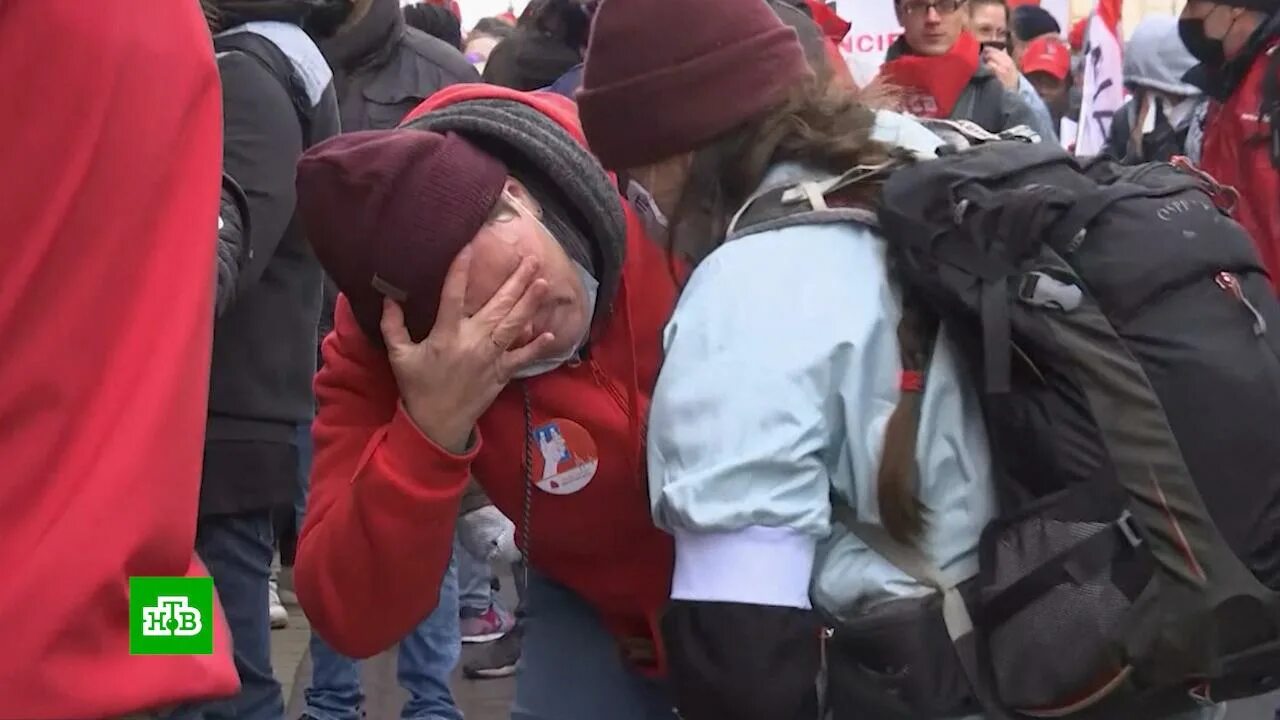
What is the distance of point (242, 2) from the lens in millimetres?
3225

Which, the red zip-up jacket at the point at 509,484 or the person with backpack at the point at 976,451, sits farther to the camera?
the red zip-up jacket at the point at 509,484

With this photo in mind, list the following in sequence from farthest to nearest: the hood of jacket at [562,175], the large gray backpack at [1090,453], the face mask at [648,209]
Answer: the hood of jacket at [562,175], the face mask at [648,209], the large gray backpack at [1090,453]

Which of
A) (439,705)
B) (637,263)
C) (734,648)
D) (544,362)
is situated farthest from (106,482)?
(439,705)

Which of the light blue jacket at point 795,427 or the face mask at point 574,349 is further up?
the light blue jacket at point 795,427

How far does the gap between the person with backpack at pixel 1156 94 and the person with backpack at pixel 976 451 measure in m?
4.57

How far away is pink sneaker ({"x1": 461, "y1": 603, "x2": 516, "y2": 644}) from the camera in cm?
533

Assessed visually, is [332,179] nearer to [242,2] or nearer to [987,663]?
[987,663]

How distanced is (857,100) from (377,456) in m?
0.74

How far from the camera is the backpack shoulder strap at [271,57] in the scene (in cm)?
313

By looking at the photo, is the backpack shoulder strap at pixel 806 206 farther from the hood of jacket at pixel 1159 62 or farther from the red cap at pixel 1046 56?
the red cap at pixel 1046 56

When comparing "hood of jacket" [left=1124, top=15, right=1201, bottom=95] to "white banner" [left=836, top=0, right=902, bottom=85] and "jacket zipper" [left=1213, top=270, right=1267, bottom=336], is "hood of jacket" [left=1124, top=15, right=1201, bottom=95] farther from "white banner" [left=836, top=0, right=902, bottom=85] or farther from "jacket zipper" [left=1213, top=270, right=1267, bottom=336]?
"jacket zipper" [left=1213, top=270, right=1267, bottom=336]

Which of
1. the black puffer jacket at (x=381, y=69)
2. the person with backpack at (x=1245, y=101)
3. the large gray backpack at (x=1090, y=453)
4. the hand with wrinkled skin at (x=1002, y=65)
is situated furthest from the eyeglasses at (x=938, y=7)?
the large gray backpack at (x=1090, y=453)

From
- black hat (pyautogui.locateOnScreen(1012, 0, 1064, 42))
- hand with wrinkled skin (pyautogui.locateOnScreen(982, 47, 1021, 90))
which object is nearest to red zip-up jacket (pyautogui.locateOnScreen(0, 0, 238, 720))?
hand with wrinkled skin (pyautogui.locateOnScreen(982, 47, 1021, 90))

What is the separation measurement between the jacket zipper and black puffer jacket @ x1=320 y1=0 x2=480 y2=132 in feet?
10.5
